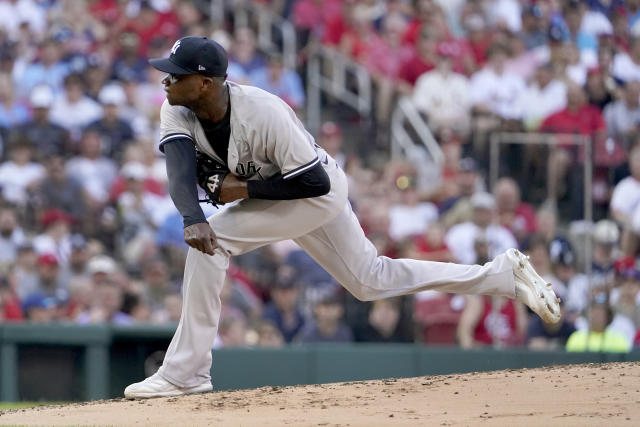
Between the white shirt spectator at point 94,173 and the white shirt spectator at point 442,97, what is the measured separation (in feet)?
11.2

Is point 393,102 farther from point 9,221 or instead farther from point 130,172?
point 9,221

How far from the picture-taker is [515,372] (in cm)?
645

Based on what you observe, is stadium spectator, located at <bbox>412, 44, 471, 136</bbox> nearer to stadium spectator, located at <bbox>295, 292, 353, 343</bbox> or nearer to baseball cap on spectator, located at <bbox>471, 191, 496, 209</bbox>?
baseball cap on spectator, located at <bbox>471, 191, 496, 209</bbox>

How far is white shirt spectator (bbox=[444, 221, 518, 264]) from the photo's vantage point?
9852 millimetres

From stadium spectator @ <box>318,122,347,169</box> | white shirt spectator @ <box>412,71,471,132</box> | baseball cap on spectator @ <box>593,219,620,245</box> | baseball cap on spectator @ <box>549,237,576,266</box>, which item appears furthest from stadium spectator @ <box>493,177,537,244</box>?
white shirt spectator @ <box>412,71,471,132</box>

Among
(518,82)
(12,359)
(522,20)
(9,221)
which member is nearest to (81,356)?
(12,359)

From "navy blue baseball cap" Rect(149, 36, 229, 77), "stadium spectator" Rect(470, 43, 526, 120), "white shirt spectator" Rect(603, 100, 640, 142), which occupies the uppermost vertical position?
"stadium spectator" Rect(470, 43, 526, 120)

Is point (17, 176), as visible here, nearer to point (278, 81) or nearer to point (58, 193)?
point (58, 193)

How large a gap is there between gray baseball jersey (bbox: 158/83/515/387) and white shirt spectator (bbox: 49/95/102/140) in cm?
621

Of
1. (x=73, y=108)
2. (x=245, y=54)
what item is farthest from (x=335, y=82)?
(x=73, y=108)

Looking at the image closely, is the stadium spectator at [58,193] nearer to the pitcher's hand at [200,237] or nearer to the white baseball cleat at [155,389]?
the white baseball cleat at [155,389]

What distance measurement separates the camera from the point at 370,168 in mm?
12016

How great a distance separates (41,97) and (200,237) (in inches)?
262

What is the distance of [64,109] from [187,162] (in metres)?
6.66
